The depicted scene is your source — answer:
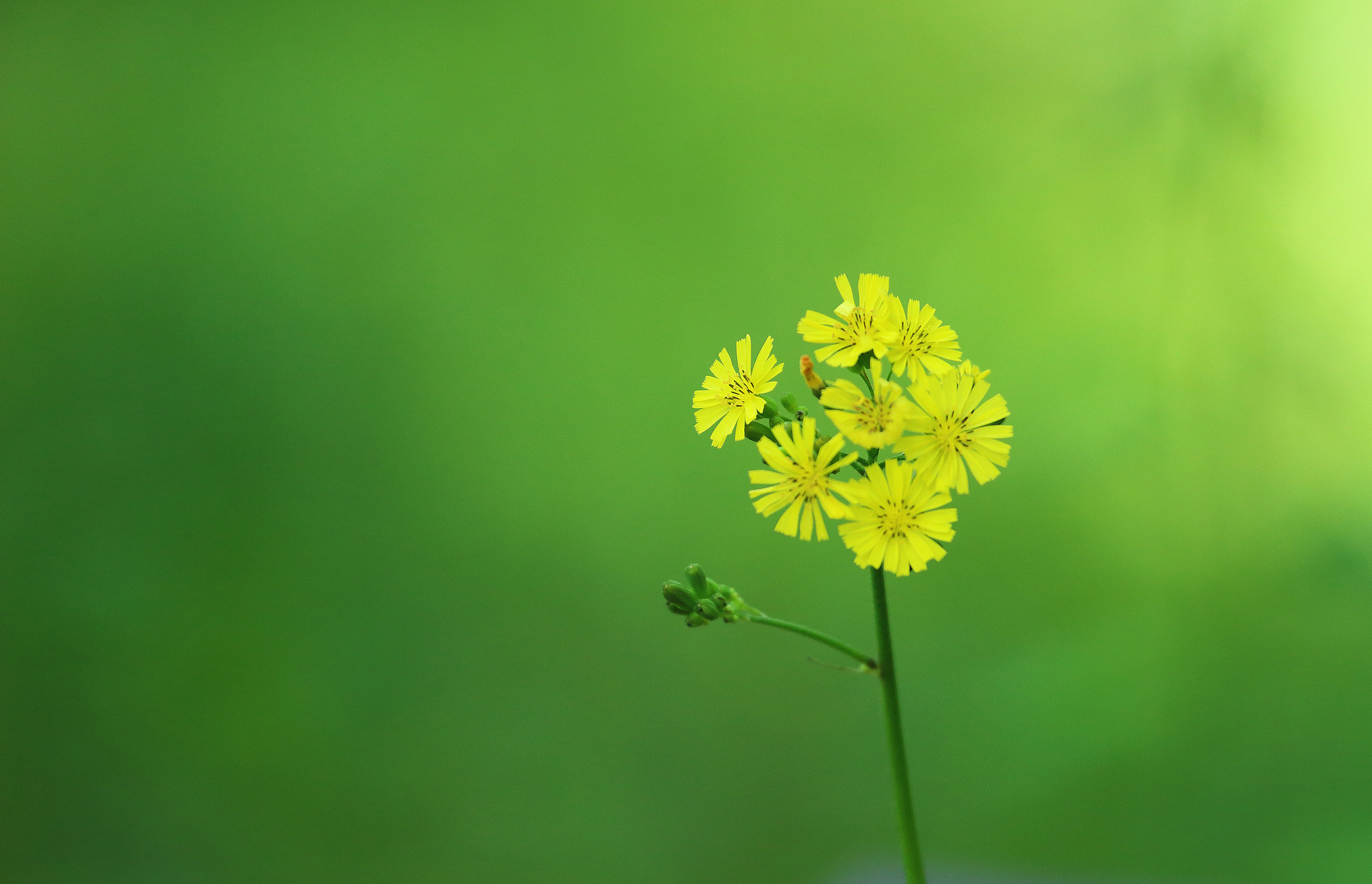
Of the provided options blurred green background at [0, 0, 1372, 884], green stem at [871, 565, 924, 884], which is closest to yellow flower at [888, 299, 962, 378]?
green stem at [871, 565, 924, 884]

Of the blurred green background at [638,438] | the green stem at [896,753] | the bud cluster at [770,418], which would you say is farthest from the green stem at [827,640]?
the blurred green background at [638,438]

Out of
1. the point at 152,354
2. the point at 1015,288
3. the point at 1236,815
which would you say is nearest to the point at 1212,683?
the point at 1236,815

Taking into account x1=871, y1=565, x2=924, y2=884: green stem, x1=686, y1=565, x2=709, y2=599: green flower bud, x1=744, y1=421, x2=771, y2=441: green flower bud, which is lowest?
x1=871, y1=565, x2=924, y2=884: green stem

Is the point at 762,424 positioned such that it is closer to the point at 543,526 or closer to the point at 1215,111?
the point at 543,526

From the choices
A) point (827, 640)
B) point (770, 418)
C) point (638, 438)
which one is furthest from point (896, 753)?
point (638, 438)

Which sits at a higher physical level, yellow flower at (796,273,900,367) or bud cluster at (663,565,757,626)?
yellow flower at (796,273,900,367)

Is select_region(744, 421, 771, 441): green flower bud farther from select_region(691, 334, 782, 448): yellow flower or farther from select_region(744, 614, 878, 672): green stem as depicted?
select_region(744, 614, 878, 672): green stem
